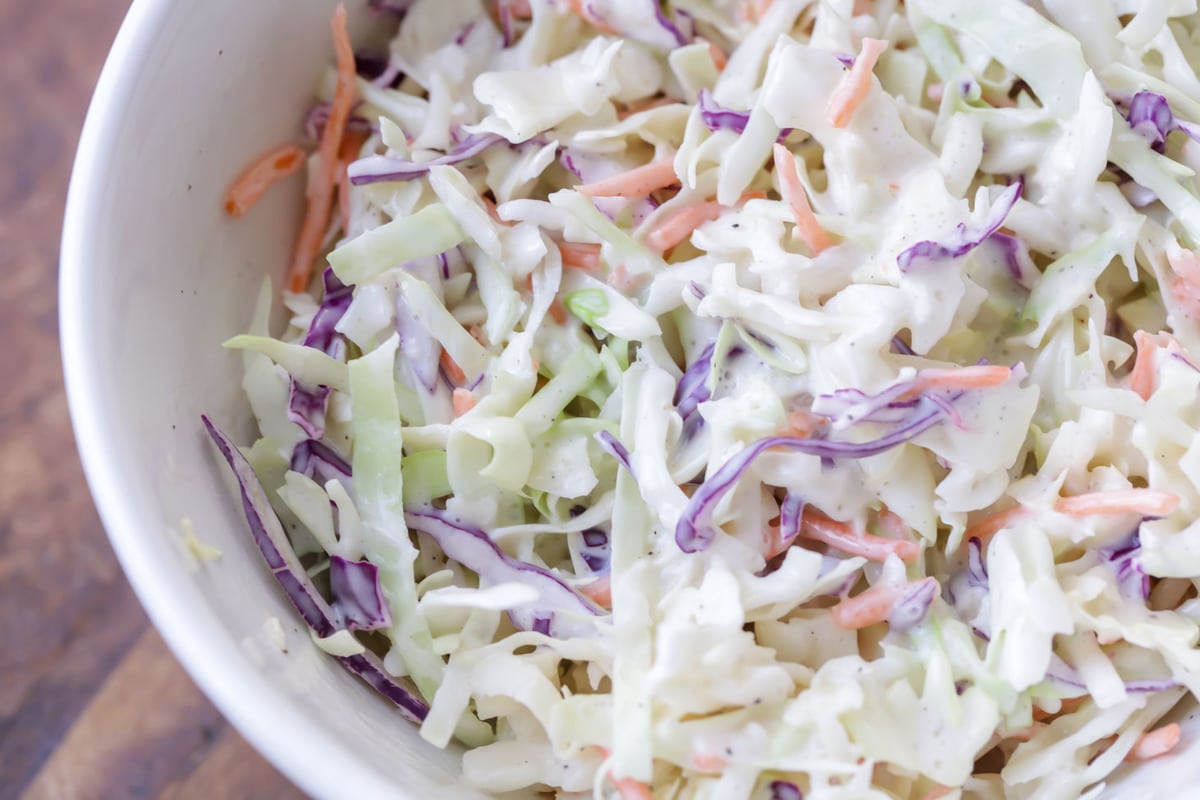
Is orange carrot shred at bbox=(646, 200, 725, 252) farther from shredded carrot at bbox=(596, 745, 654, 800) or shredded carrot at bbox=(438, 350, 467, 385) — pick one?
shredded carrot at bbox=(596, 745, 654, 800)

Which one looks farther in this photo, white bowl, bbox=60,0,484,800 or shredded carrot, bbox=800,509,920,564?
shredded carrot, bbox=800,509,920,564

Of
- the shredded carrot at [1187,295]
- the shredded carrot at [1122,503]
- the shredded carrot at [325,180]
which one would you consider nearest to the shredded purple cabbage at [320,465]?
the shredded carrot at [325,180]

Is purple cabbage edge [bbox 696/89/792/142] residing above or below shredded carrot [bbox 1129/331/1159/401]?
above

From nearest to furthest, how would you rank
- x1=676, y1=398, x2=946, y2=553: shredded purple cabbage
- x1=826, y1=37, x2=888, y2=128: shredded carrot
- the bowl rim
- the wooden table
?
the bowl rim → x1=676, y1=398, x2=946, y2=553: shredded purple cabbage → x1=826, y1=37, x2=888, y2=128: shredded carrot → the wooden table

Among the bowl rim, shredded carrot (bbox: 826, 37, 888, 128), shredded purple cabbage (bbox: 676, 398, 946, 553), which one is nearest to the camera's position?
the bowl rim

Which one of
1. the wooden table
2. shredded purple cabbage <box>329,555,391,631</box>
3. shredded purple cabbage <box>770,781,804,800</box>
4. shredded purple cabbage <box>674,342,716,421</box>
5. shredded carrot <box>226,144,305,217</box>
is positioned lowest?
the wooden table

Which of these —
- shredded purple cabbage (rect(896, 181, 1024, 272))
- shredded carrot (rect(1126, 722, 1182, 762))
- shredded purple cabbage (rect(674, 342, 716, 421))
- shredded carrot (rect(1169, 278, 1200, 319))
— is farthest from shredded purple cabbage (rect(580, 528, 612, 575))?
shredded carrot (rect(1169, 278, 1200, 319))

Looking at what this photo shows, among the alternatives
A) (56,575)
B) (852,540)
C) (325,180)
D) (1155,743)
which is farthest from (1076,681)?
(56,575)
